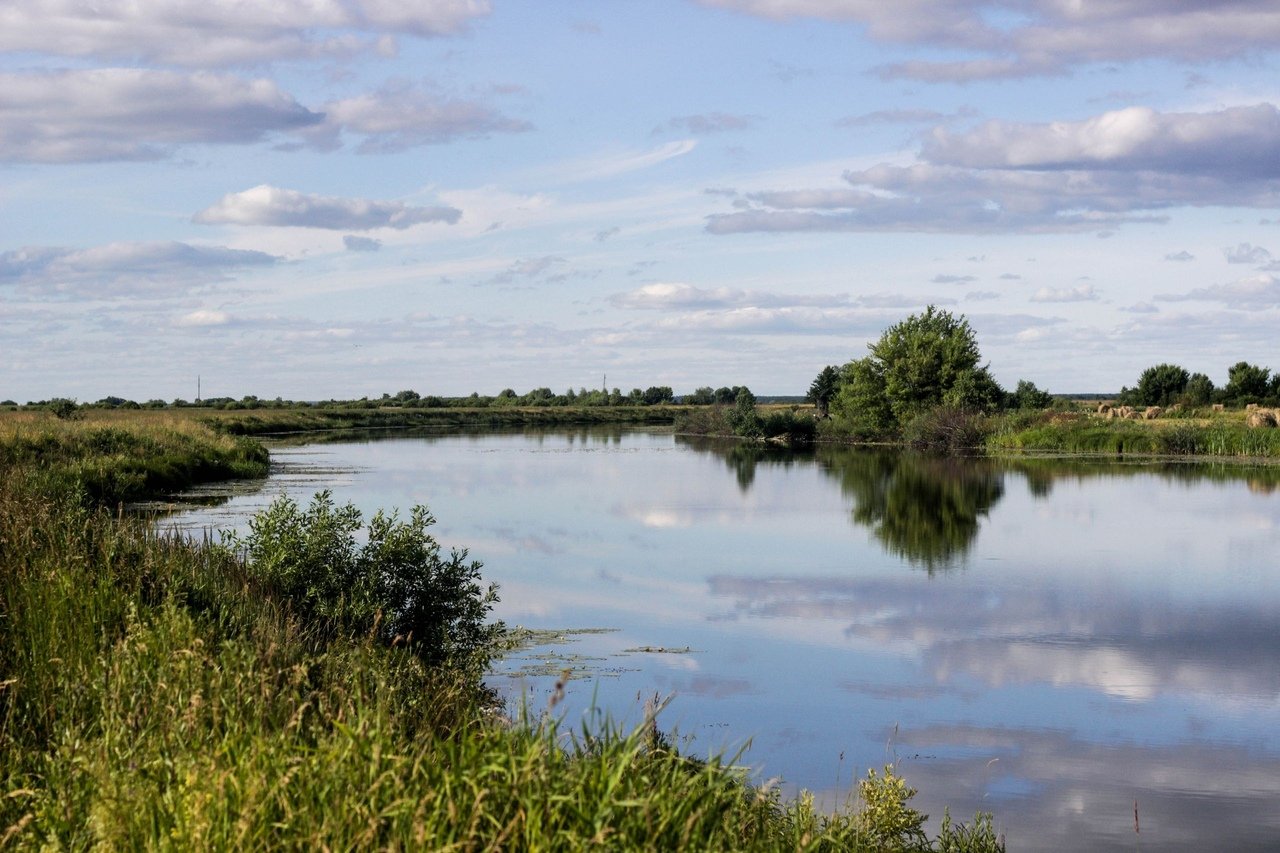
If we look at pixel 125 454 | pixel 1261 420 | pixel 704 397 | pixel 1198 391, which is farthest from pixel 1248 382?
pixel 125 454

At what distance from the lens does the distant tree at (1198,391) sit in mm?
64812

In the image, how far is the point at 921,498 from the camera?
29141mm

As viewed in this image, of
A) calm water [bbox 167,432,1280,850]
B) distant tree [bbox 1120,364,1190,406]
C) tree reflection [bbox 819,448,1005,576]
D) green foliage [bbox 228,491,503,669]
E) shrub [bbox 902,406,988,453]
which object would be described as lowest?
calm water [bbox 167,432,1280,850]

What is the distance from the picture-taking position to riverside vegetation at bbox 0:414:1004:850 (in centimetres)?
390

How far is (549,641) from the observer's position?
41.3ft

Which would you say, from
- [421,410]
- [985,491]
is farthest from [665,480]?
[421,410]

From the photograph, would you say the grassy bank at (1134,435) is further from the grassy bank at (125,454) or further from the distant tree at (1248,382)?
the grassy bank at (125,454)

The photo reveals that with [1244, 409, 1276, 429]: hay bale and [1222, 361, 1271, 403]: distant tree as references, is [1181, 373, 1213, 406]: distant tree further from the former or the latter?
[1244, 409, 1276, 429]: hay bale

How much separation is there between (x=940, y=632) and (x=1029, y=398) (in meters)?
47.6

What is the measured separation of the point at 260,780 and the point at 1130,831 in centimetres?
584

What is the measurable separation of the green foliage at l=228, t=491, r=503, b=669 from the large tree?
44.1 m

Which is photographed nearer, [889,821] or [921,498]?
[889,821]

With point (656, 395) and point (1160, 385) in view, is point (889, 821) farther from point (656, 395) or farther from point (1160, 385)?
point (656, 395)

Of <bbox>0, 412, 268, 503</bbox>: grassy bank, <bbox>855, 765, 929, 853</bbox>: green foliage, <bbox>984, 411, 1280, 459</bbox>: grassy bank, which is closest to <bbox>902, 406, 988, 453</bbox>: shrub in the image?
<bbox>984, 411, 1280, 459</bbox>: grassy bank
